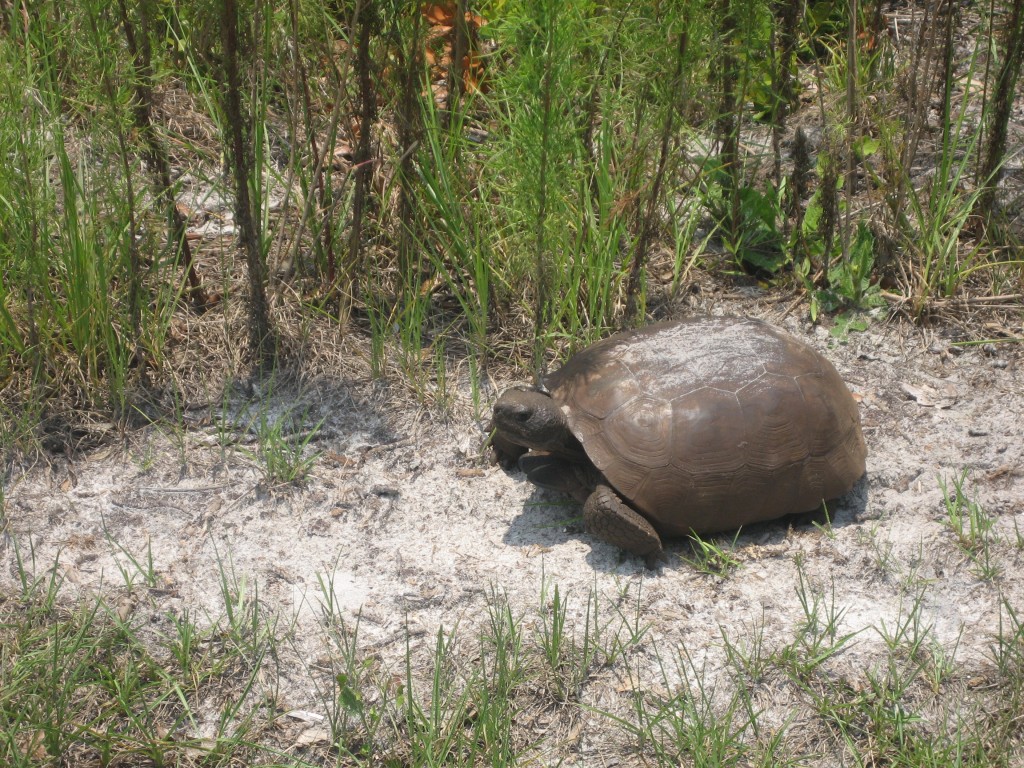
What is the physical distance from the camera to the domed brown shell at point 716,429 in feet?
10.7

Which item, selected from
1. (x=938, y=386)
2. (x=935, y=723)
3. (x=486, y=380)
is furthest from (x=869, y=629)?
(x=486, y=380)

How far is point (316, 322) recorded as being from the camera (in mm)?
4125

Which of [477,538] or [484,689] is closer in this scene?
[484,689]

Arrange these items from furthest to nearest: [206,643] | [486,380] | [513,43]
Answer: [486,380] < [513,43] < [206,643]

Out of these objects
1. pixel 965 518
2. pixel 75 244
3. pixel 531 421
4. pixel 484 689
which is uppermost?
pixel 75 244

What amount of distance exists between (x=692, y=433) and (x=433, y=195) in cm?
147

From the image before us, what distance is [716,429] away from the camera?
10.7 feet

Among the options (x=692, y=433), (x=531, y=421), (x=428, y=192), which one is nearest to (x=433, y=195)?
(x=428, y=192)

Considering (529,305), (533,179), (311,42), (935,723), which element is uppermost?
(311,42)

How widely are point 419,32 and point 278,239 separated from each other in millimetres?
934

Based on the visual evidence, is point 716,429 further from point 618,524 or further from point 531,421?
point 531,421

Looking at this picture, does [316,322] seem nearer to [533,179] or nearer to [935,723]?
[533,179]

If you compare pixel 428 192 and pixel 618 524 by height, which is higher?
pixel 428 192

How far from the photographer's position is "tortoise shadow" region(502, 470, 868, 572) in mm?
3381
